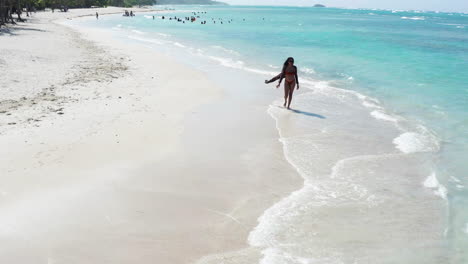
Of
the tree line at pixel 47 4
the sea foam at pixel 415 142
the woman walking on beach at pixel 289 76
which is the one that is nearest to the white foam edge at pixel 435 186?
the sea foam at pixel 415 142

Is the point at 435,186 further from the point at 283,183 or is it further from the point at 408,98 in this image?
the point at 408,98

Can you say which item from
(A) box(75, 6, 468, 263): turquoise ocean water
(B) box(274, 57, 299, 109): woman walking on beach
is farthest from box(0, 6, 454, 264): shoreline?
(B) box(274, 57, 299, 109): woman walking on beach

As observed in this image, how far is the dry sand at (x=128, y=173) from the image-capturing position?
5492 mm

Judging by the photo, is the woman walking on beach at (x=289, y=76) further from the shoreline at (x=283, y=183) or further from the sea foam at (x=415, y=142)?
the sea foam at (x=415, y=142)

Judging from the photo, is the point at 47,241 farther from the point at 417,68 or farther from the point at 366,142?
the point at 417,68

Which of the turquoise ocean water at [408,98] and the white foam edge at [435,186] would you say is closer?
the turquoise ocean water at [408,98]

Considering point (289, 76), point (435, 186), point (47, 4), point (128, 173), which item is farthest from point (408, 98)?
point (47, 4)

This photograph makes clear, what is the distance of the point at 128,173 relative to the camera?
7723 millimetres

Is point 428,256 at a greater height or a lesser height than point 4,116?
lesser

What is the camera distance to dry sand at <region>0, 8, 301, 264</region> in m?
5.49

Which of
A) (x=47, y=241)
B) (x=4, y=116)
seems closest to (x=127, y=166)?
(x=47, y=241)

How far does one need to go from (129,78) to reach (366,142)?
10639mm

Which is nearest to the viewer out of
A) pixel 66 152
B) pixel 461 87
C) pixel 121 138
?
pixel 66 152

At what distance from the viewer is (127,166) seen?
8039 mm
